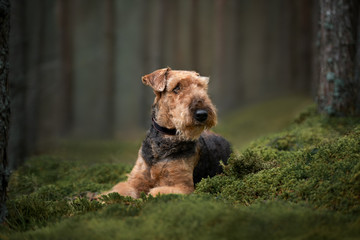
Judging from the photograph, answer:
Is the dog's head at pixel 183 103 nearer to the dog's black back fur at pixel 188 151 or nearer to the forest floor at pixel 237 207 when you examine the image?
the dog's black back fur at pixel 188 151

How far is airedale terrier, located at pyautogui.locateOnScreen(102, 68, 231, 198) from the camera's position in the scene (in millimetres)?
3973

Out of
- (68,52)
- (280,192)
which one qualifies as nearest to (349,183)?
(280,192)

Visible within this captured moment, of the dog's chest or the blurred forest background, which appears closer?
the dog's chest

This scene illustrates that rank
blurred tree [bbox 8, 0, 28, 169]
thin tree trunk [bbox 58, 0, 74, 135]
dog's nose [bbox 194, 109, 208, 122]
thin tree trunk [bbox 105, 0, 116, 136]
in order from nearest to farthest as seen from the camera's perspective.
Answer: dog's nose [bbox 194, 109, 208, 122]
blurred tree [bbox 8, 0, 28, 169]
thin tree trunk [bbox 105, 0, 116, 136]
thin tree trunk [bbox 58, 0, 74, 135]

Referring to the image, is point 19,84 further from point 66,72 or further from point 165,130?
point 66,72

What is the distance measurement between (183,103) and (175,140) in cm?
50

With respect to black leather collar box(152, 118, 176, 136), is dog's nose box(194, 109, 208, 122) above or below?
above

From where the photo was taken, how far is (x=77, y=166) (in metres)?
6.57

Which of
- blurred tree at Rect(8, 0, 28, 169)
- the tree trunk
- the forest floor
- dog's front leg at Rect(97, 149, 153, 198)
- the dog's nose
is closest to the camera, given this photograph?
the forest floor

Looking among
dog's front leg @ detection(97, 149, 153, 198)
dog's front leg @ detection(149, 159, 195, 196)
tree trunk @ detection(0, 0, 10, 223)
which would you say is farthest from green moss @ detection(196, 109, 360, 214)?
tree trunk @ detection(0, 0, 10, 223)

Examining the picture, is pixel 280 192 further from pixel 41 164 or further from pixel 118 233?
pixel 41 164

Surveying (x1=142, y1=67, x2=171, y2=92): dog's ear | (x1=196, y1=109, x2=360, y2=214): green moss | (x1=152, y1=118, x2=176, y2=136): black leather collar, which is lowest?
(x1=196, y1=109, x2=360, y2=214): green moss

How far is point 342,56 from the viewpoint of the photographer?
6496mm

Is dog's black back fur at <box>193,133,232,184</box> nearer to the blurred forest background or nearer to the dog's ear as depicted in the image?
the blurred forest background
